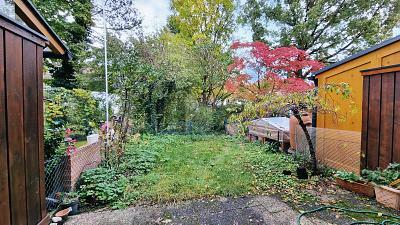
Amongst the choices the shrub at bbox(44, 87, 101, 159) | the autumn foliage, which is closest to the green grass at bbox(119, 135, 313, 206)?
the shrub at bbox(44, 87, 101, 159)

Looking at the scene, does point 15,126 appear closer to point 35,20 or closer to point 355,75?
point 35,20

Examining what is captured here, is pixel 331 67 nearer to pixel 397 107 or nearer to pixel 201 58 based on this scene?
pixel 397 107

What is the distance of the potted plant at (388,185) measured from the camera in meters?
2.78

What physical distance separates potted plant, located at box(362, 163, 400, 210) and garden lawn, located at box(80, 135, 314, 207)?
0.98m

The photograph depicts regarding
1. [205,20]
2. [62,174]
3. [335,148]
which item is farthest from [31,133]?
[205,20]

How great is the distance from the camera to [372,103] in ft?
11.7

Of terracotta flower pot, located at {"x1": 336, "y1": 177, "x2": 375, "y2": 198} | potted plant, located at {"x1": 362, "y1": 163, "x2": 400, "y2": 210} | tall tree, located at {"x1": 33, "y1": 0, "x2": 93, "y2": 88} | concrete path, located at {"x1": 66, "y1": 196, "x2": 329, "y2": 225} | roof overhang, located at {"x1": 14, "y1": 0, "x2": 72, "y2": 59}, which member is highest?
tall tree, located at {"x1": 33, "y1": 0, "x2": 93, "y2": 88}

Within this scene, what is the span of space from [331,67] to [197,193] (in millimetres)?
4513

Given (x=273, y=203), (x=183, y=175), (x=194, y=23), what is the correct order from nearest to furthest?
(x=273, y=203) < (x=183, y=175) < (x=194, y=23)

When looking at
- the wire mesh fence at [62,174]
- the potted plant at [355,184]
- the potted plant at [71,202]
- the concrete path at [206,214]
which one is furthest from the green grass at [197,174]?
the potted plant at [355,184]

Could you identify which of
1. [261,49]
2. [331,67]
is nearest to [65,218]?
[331,67]

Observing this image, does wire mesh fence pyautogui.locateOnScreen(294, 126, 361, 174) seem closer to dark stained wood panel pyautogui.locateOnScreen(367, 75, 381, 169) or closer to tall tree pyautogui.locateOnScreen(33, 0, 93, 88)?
dark stained wood panel pyautogui.locateOnScreen(367, 75, 381, 169)

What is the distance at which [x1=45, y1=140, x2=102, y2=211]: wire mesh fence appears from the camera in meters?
2.96

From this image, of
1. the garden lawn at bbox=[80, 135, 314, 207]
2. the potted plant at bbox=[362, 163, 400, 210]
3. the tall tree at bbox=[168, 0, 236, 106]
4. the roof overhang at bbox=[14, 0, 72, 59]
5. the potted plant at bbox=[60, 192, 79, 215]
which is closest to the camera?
the roof overhang at bbox=[14, 0, 72, 59]
